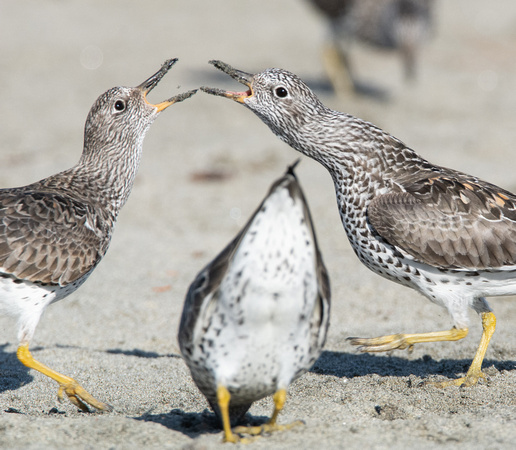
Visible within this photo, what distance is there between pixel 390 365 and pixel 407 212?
1.38 meters

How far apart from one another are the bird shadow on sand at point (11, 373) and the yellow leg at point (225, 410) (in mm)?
2117

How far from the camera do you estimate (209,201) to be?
1058 cm

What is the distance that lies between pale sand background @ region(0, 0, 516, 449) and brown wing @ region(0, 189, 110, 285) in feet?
3.10

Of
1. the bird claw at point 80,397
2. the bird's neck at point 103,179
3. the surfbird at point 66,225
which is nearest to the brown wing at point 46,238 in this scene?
the surfbird at point 66,225

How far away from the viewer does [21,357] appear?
5414 millimetres

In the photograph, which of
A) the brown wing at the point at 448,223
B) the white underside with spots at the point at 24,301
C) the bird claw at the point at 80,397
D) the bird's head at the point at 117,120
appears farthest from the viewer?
the bird's head at the point at 117,120

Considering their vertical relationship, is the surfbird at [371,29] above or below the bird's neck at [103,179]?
above

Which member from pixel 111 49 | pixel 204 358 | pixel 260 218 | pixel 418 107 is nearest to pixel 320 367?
pixel 204 358

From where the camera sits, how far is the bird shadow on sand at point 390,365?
19.3 feet

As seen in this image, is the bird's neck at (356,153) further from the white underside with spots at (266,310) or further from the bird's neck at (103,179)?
the white underside with spots at (266,310)

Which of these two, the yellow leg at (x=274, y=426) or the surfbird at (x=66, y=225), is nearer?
the yellow leg at (x=274, y=426)

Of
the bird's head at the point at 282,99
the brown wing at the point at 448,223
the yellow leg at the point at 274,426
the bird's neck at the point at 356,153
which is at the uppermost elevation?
the bird's head at the point at 282,99

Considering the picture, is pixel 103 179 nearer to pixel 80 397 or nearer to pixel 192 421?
pixel 80 397

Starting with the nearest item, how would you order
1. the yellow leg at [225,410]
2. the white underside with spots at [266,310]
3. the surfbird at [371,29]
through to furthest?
the white underside with spots at [266,310]
the yellow leg at [225,410]
the surfbird at [371,29]
